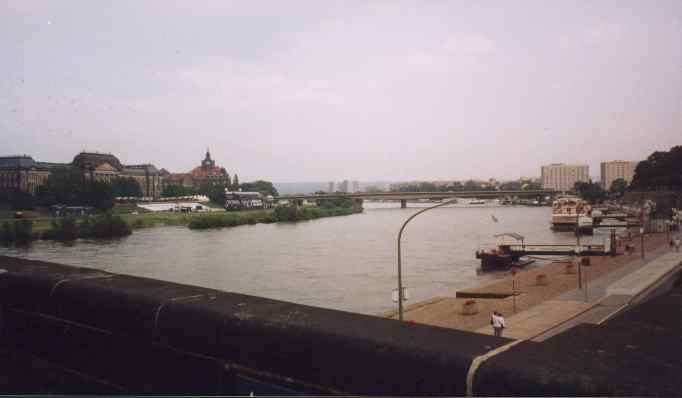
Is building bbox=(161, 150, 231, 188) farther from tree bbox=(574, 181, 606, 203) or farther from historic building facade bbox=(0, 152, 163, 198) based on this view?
tree bbox=(574, 181, 606, 203)

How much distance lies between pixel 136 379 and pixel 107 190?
200ft

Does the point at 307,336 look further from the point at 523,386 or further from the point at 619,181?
the point at 619,181

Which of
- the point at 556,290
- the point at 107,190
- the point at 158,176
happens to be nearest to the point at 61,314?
the point at 556,290

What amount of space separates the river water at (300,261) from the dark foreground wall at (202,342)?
1636 cm

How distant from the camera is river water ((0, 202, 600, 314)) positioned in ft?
75.9

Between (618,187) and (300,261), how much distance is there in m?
81.0

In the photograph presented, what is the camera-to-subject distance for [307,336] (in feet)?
5.75

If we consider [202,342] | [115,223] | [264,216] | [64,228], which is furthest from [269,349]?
[264,216]

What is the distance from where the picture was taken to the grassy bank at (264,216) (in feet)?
191

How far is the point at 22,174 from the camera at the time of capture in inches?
1939

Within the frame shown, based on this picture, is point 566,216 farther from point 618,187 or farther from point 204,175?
point 204,175

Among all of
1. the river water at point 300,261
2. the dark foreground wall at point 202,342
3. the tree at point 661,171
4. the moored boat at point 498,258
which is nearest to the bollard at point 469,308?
the river water at point 300,261

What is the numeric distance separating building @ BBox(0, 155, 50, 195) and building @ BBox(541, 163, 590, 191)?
259 feet

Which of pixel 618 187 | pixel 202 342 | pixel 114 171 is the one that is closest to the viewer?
pixel 202 342
